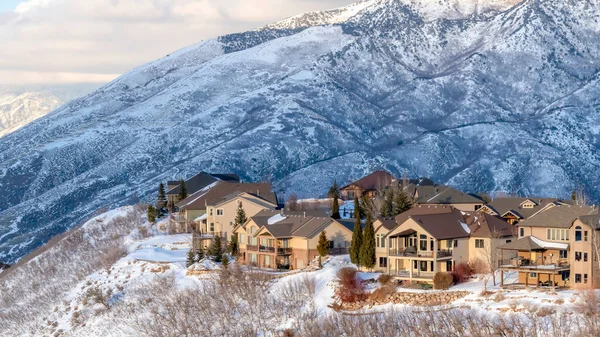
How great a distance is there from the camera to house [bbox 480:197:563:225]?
86.6 metres

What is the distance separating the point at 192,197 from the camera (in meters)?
120

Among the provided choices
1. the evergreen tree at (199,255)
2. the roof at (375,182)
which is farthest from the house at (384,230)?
the roof at (375,182)

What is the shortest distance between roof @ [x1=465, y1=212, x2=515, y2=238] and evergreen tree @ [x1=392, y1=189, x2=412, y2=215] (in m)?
11.2

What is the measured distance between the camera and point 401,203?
304 ft

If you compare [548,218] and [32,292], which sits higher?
[548,218]

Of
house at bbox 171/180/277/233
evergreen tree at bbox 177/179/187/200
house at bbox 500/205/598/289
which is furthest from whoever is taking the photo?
evergreen tree at bbox 177/179/187/200

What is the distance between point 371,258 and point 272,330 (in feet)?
34.9

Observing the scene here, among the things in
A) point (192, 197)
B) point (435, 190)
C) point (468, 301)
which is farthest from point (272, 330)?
point (192, 197)

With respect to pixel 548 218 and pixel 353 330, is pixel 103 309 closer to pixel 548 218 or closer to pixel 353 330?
pixel 353 330

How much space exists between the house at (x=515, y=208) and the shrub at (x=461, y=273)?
1034cm

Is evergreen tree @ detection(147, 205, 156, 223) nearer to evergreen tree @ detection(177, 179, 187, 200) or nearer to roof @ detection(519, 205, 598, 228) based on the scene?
evergreen tree @ detection(177, 179, 187, 200)

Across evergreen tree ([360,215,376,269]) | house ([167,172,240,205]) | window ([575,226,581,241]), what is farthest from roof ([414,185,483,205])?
house ([167,172,240,205])

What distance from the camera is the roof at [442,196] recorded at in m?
103

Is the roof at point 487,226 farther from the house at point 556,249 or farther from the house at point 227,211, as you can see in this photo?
the house at point 227,211
